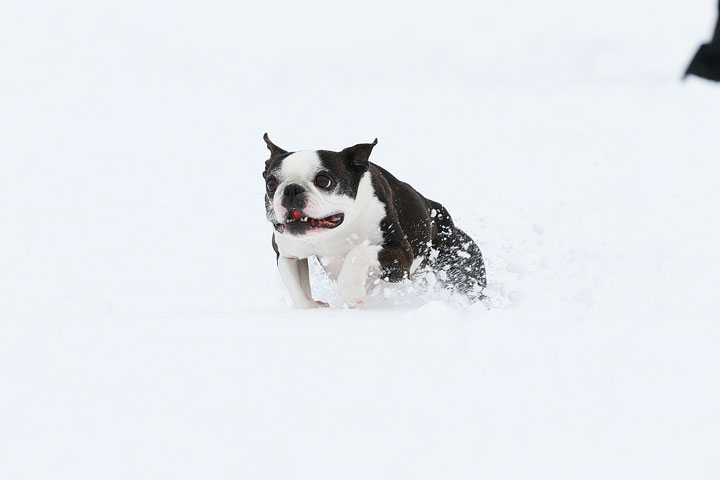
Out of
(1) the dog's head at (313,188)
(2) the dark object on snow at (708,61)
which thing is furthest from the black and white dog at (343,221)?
(2) the dark object on snow at (708,61)

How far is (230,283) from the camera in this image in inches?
312

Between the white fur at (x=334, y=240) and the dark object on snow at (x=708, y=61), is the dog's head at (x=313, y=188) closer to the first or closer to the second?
the white fur at (x=334, y=240)

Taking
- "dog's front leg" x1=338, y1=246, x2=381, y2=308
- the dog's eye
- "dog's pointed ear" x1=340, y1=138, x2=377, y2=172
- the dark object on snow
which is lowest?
"dog's front leg" x1=338, y1=246, x2=381, y2=308

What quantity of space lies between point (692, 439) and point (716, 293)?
402cm

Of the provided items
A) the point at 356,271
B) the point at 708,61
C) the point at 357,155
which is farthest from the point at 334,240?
the point at 708,61

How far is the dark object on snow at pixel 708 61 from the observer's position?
3.73 m

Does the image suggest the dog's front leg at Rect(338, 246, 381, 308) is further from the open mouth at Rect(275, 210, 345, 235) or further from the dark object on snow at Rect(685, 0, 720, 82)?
the dark object on snow at Rect(685, 0, 720, 82)

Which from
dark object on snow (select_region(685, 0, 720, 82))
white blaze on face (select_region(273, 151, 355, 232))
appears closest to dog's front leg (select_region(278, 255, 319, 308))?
white blaze on face (select_region(273, 151, 355, 232))

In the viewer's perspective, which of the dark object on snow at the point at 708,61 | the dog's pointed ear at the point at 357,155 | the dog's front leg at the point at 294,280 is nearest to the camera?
the dark object on snow at the point at 708,61

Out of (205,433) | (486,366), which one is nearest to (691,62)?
(486,366)

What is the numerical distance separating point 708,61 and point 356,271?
7.68 ft

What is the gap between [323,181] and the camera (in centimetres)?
505

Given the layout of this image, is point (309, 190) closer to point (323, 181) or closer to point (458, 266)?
point (323, 181)

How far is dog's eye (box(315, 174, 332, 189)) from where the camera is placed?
199 inches
